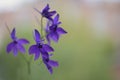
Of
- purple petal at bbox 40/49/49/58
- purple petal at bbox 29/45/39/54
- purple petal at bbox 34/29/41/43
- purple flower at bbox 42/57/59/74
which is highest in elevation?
purple petal at bbox 34/29/41/43

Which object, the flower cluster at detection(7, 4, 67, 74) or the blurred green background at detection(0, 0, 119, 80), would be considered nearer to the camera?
the flower cluster at detection(7, 4, 67, 74)

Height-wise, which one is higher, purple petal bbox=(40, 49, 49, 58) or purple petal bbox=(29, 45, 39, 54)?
purple petal bbox=(29, 45, 39, 54)

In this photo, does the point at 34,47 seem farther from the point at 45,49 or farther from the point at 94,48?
the point at 94,48

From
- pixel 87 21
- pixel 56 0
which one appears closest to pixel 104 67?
pixel 87 21

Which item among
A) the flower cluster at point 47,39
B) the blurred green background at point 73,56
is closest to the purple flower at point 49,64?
the flower cluster at point 47,39

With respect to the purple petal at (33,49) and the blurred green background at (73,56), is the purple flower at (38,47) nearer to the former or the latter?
the purple petal at (33,49)

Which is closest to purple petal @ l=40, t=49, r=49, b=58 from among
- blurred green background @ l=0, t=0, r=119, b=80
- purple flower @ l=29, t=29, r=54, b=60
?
purple flower @ l=29, t=29, r=54, b=60

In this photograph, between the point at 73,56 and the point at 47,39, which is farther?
the point at 73,56

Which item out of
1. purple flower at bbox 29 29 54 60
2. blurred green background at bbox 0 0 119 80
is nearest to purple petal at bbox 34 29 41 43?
purple flower at bbox 29 29 54 60

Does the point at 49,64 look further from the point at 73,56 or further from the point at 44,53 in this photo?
the point at 73,56

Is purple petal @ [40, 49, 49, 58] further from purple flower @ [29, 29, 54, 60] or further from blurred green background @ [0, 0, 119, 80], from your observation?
blurred green background @ [0, 0, 119, 80]

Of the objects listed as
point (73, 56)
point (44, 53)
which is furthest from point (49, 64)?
point (73, 56)
